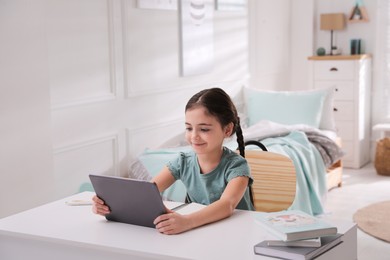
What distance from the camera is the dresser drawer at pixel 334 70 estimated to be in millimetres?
6164

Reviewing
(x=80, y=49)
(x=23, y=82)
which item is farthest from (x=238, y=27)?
(x=23, y=82)

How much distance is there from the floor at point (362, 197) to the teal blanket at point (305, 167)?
251 mm

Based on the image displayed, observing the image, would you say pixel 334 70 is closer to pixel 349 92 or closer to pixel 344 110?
pixel 349 92

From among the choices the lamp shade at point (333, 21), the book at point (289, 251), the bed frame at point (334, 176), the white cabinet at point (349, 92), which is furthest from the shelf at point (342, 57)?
the book at point (289, 251)

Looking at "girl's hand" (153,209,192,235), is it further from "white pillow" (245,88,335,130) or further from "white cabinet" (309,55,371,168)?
"white cabinet" (309,55,371,168)

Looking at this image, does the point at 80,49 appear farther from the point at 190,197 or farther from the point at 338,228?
the point at 338,228

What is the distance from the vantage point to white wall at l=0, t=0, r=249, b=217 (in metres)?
2.95

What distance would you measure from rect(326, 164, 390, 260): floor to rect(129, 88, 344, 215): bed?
143mm

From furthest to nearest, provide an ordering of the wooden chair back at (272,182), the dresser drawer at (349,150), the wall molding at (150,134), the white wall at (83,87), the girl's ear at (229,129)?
the dresser drawer at (349,150)
the wall molding at (150,134)
the white wall at (83,87)
the wooden chair back at (272,182)
the girl's ear at (229,129)

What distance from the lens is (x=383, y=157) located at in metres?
5.95

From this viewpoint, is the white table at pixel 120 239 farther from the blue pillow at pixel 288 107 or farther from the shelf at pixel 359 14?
the shelf at pixel 359 14

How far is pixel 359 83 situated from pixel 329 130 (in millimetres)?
752

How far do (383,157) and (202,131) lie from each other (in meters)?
3.99

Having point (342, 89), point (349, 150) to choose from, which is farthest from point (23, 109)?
point (349, 150)
